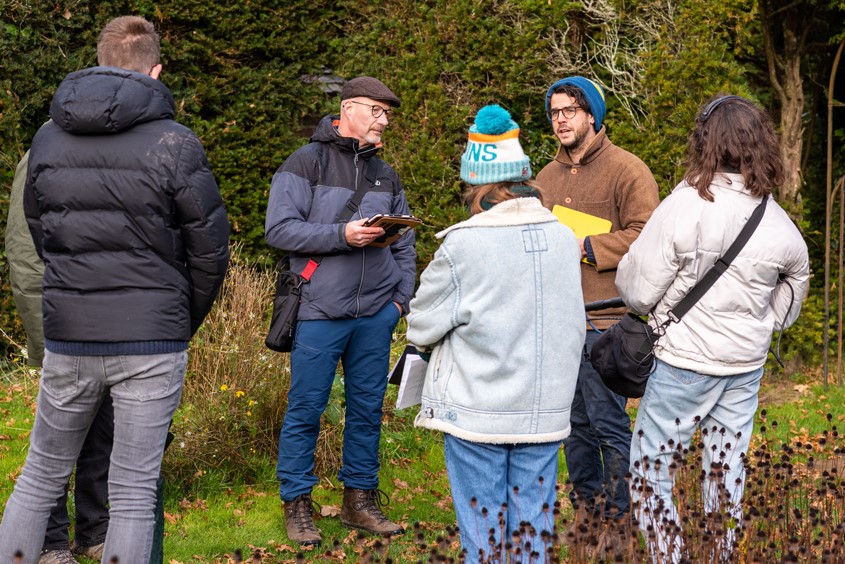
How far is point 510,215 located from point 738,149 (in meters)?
1.04

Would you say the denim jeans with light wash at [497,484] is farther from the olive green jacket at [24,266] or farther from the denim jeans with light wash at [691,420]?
the olive green jacket at [24,266]

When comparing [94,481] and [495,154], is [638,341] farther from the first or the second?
[94,481]

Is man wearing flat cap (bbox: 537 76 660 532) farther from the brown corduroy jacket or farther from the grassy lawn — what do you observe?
the grassy lawn

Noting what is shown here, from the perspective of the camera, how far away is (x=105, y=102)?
3.35 m

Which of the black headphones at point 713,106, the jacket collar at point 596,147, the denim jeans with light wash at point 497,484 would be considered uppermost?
the black headphones at point 713,106

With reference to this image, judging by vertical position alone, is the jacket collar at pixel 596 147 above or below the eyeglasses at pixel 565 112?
below

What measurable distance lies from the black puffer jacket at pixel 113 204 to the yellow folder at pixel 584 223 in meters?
1.89

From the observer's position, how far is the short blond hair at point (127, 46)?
11.9 feet

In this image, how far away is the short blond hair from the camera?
3623 mm

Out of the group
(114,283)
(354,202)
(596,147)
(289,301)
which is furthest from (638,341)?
(114,283)

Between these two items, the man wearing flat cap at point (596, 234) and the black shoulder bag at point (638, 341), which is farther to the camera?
the man wearing flat cap at point (596, 234)

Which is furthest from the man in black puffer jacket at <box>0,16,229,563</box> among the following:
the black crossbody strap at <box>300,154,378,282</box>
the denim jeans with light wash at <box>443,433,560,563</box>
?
the black crossbody strap at <box>300,154,378,282</box>

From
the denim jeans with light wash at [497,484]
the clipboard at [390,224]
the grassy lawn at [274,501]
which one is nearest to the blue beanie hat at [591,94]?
the clipboard at [390,224]

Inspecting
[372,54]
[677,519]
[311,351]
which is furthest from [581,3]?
[677,519]
